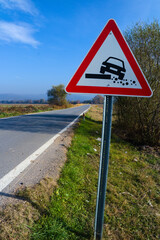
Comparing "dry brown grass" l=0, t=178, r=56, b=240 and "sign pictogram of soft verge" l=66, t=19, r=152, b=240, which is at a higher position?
"sign pictogram of soft verge" l=66, t=19, r=152, b=240

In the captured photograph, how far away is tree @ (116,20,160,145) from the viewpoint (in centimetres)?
636

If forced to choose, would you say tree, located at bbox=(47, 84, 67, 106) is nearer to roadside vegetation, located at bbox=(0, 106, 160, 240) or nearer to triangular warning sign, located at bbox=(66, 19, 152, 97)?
roadside vegetation, located at bbox=(0, 106, 160, 240)

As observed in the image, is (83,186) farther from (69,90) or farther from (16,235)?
(69,90)

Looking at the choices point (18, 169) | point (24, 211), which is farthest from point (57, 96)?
point (24, 211)

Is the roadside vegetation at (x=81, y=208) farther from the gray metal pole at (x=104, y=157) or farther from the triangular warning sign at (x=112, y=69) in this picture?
the triangular warning sign at (x=112, y=69)

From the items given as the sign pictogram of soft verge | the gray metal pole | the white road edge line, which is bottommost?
the white road edge line

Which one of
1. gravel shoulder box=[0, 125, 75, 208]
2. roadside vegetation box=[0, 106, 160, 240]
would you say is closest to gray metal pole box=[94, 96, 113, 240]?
roadside vegetation box=[0, 106, 160, 240]

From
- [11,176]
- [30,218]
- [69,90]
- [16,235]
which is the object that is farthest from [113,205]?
[69,90]

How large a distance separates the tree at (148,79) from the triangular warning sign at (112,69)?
17.7 ft

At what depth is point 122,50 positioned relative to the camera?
169cm

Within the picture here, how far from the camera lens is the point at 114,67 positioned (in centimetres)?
166

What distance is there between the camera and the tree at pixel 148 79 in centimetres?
636

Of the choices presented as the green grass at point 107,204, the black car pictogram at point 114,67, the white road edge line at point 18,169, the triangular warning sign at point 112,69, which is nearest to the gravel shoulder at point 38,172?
the white road edge line at point 18,169

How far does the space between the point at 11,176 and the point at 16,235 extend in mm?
1412
